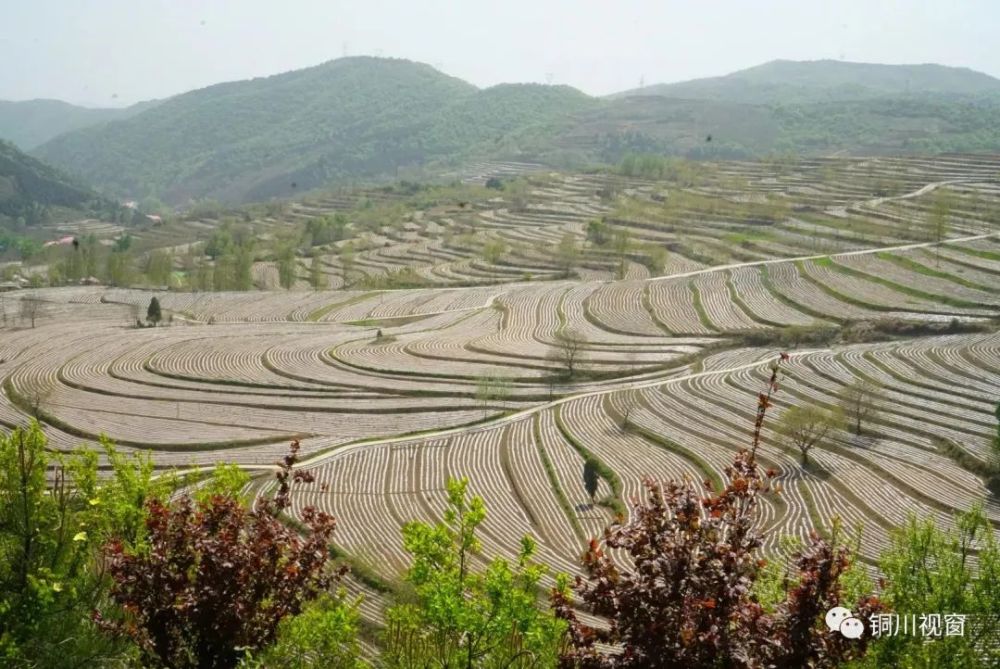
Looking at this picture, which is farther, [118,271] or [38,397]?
[118,271]

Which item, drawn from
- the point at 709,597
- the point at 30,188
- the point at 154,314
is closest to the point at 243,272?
the point at 154,314

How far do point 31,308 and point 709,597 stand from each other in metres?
60.4

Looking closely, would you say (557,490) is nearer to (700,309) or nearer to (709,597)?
(709,597)

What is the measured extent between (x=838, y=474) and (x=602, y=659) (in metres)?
23.6

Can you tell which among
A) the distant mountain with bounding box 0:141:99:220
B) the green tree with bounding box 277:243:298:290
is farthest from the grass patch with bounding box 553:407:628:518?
the distant mountain with bounding box 0:141:99:220

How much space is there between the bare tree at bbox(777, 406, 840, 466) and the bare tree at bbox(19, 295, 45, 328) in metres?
47.0

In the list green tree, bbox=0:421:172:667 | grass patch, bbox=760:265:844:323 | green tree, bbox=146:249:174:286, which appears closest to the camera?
green tree, bbox=0:421:172:667

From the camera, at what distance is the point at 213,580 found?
6.66 metres

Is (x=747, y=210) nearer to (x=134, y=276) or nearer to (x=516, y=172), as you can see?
(x=134, y=276)

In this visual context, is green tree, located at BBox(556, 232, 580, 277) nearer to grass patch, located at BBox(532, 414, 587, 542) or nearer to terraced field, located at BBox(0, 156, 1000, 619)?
terraced field, located at BBox(0, 156, 1000, 619)

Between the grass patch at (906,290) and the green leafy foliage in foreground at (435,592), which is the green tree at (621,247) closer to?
the grass patch at (906,290)

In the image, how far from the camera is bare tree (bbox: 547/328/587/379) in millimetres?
40750

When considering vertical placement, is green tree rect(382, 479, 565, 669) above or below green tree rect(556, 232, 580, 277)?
above

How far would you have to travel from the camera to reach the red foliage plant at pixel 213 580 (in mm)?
6695
